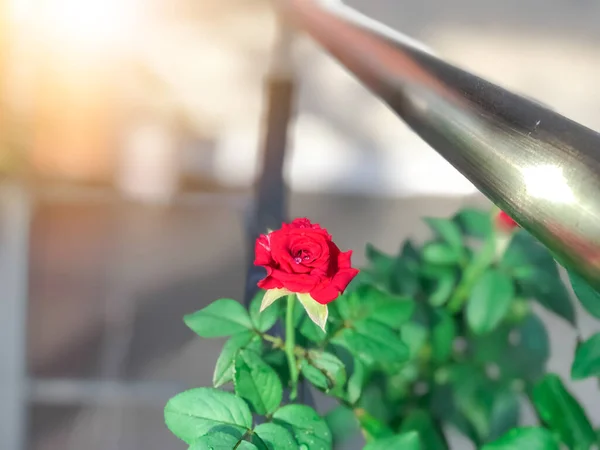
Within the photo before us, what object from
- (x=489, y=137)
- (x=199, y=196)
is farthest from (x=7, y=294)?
(x=489, y=137)

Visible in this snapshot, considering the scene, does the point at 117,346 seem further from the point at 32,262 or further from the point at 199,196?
the point at 199,196

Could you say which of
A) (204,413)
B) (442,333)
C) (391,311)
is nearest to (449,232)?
(442,333)

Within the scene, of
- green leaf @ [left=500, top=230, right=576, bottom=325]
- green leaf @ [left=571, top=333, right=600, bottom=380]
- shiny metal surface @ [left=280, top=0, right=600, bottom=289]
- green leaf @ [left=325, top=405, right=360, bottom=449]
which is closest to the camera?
shiny metal surface @ [left=280, top=0, right=600, bottom=289]

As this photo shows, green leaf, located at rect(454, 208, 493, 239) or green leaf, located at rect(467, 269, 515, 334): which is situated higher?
green leaf, located at rect(454, 208, 493, 239)

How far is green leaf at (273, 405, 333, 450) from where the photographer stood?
41 centimetres

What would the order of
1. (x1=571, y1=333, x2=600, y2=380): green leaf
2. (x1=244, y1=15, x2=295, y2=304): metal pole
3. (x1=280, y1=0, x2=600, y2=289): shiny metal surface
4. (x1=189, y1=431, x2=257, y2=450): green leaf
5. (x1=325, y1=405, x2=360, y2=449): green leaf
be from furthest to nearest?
(x1=244, y1=15, x2=295, y2=304): metal pole → (x1=325, y1=405, x2=360, y2=449): green leaf → (x1=571, y1=333, x2=600, y2=380): green leaf → (x1=189, y1=431, x2=257, y2=450): green leaf → (x1=280, y1=0, x2=600, y2=289): shiny metal surface

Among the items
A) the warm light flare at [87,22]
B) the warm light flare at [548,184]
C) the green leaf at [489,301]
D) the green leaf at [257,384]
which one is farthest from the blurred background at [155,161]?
the warm light flare at [548,184]

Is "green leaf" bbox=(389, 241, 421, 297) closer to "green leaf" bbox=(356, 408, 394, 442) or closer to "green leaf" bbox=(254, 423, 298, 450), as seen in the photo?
"green leaf" bbox=(356, 408, 394, 442)

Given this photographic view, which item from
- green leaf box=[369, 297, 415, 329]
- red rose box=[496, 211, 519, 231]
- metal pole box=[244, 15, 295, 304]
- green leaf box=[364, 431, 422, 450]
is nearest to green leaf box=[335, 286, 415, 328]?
green leaf box=[369, 297, 415, 329]

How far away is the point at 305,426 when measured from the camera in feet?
1.36

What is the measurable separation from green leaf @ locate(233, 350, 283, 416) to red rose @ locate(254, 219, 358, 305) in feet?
0.28

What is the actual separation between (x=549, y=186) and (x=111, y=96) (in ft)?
3.43

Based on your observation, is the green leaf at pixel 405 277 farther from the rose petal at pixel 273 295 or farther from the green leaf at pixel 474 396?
the rose petal at pixel 273 295

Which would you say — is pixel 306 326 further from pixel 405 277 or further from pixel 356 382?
pixel 405 277
